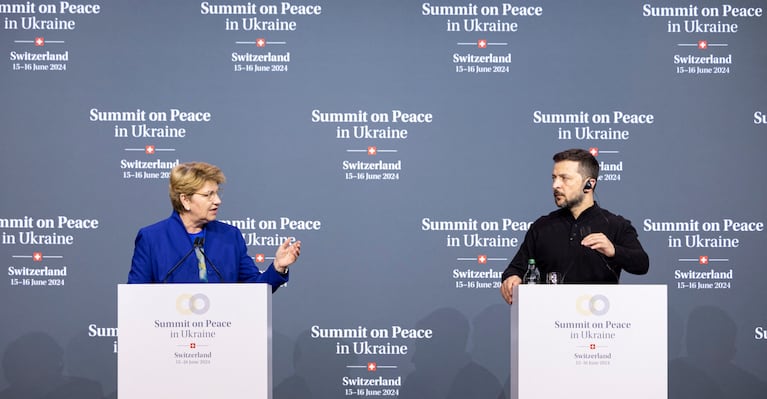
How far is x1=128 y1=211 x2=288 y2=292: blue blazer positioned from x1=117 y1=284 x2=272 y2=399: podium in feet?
1.77

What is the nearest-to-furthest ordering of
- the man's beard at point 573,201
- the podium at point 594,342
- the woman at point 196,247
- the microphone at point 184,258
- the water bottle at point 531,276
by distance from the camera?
the podium at point 594,342 → the microphone at point 184,258 → the woman at point 196,247 → the water bottle at point 531,276 → the man's beard at point 573,201

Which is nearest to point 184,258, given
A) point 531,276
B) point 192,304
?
point 192,304

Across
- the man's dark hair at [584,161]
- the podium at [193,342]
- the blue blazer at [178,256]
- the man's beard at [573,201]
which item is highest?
the man's dark hair at [584,161]

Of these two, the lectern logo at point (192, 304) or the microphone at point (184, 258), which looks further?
the microphone at point (184, 258)

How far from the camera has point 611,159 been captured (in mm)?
5215

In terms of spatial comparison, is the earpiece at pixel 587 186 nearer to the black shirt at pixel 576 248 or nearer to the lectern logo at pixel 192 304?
the black shirt at pixel 576 248

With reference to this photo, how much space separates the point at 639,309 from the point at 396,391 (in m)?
2.22

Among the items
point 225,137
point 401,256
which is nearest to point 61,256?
point 225,137

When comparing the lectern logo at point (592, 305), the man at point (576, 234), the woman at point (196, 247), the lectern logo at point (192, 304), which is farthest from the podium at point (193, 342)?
the man at point (576, 234)

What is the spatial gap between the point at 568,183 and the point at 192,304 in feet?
6.40

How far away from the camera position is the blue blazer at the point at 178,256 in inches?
154

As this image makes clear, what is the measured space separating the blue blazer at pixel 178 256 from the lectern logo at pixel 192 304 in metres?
0.54

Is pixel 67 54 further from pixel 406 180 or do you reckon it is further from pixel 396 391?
pixel 396 391

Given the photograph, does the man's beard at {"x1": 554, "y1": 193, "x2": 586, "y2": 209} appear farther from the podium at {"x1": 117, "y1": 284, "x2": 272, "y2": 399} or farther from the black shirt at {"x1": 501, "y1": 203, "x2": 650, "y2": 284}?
the podium at {"x1": 117, "y1": 284, "x2": 272, "y2": 399}
